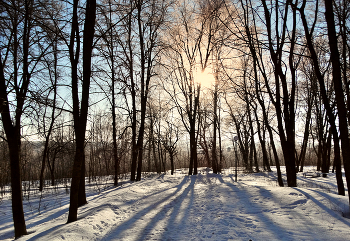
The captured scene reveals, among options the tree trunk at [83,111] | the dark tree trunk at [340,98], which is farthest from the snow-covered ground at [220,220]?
the dark tree trunk at [340,98]

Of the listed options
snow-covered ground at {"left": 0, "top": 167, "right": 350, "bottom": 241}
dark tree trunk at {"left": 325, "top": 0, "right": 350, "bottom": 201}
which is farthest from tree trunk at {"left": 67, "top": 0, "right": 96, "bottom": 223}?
dark tree trunk at {"left": 325, "top": 0, "right": 350, "bottom": 201}

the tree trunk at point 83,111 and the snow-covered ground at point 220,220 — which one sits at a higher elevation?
the tree trunk at point 83,111

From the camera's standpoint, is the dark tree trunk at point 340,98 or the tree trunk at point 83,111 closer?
the dark tree trunk at point 340,98

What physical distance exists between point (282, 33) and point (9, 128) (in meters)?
9.73

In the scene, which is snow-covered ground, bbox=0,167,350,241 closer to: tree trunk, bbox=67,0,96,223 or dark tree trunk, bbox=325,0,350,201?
tree trunk, bbox=67,0,96,223

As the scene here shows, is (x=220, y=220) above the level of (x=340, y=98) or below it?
below

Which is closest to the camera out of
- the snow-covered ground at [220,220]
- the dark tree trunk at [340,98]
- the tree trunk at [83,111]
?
the snow-covered ground at [220,220]

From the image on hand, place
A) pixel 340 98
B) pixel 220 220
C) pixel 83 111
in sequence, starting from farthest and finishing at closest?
pixel 83 111
pixel 220 220
pixel 340 98

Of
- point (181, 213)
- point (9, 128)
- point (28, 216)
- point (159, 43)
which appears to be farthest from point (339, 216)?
point (159, 43)

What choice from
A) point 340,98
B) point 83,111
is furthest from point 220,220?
point 83,111

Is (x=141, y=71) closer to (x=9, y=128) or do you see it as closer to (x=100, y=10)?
(x=100, y=10)

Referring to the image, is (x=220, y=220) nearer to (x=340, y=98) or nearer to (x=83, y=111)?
(x=340, y=98)

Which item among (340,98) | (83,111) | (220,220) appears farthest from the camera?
(83,111)

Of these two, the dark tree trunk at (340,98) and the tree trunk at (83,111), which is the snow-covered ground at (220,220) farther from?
the dark tree trunk at (340,98)
